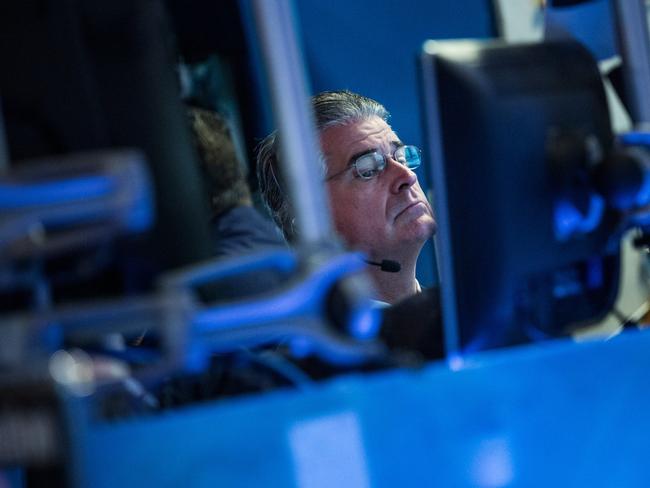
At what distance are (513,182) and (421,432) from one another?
27 centimetres

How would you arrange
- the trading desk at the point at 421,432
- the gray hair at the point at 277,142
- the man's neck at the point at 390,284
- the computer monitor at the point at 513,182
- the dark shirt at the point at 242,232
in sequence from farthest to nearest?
1. the gray hair at the point at 277,142
2. the man's neck at the point at 390,284
3. the dark shirt at the point at 242,232
4. the computer monitor at the point at 513,182
5. the trading desk at the point at 421,432

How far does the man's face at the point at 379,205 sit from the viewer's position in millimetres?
2082

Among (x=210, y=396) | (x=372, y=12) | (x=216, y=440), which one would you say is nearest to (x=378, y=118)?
(x=372, y=12)

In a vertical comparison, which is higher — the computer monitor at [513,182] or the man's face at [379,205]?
the computer monitor at [513,182]

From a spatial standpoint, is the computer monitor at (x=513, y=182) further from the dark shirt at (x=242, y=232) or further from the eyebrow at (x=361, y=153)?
the eyebrow at (x=361, y=153)

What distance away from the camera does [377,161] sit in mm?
2115

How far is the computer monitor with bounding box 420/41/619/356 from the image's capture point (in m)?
0.95

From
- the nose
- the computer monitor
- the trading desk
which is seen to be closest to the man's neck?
the nose

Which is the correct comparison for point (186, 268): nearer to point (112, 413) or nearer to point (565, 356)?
point (112, 413)

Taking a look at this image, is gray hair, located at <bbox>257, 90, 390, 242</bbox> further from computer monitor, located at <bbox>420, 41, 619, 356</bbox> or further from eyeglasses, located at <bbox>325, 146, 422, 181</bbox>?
computer monitor, located at <bbox>420, 41, 619, 356</bbox>

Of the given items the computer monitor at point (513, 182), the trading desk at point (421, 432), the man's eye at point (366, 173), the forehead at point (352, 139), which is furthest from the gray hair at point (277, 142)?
the trading desk at point (421, 432)

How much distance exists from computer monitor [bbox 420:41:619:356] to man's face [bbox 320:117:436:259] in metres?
1.03

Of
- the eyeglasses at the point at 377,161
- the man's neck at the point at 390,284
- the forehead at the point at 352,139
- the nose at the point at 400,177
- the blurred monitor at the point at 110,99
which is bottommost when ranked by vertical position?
the man's neck at the point at 390,284

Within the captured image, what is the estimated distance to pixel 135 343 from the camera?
1.52 m
